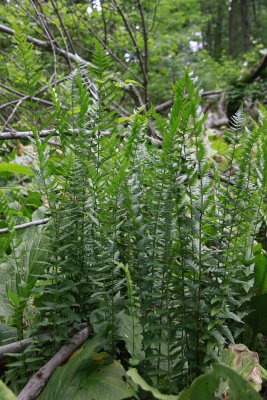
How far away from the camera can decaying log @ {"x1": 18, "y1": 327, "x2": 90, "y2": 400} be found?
88 centimetres

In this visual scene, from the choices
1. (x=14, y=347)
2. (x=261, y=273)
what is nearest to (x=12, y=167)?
(x=14, y=347)

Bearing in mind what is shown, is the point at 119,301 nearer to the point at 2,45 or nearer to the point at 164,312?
the point at 164,312

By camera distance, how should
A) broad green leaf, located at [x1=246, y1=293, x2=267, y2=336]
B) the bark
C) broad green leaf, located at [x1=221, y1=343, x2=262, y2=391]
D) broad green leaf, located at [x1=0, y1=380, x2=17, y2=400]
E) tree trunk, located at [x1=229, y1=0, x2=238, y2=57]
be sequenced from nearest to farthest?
1. broad green leaf, located at [x1=0, y1=380, x2=17, y2=400]
2. broad green leaf, located at [x1=221, y1=343, x2=262, y2=391]
3. broad green leaf, located at [x1=246, y1=293, x2=267, y2=336]
4. the bark
5. tree trunk, located at [x1=229, y1=0, x2=238, y2=57]

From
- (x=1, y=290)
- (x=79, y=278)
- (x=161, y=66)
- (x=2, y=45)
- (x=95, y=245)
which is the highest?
(x=161, y=66)

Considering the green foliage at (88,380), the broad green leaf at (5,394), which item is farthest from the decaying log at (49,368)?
the broad green leaf at (5,394)

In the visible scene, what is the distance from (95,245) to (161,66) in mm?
8118

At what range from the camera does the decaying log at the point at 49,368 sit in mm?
885

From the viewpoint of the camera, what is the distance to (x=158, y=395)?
76 cm

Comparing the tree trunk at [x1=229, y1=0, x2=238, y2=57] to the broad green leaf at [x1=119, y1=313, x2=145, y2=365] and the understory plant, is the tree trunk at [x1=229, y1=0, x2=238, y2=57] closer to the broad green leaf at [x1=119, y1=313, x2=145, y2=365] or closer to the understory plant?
the understory plant

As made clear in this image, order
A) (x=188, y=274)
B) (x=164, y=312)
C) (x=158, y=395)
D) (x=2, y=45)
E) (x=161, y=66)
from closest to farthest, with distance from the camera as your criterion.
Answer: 1. (x=158, y=395)
2. (x=164, y=312)
3. (x=188, y=274)
4. (x=2, y=45)
5. (x=161, y=66)

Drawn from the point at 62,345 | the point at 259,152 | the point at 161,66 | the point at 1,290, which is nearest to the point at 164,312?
the point at 62,345

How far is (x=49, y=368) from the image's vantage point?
94 centimetres

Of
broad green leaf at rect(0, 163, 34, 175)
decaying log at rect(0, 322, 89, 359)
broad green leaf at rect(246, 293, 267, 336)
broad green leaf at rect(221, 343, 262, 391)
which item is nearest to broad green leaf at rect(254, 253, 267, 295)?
broad green leaf at rect(246, 293, 267, 336)

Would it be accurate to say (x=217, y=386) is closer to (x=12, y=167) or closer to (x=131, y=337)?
(x=131, y=337)
